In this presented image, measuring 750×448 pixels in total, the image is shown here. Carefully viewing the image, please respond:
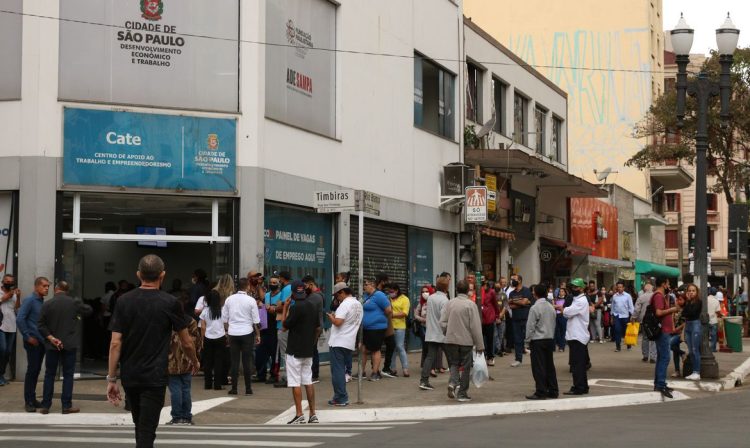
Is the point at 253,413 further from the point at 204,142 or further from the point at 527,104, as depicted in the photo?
the point at 527,104

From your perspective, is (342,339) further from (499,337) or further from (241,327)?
(499,337)

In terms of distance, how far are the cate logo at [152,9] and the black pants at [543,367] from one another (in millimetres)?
8577

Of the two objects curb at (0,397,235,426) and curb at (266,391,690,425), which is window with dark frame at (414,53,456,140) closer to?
curb at (266,391,690,425)

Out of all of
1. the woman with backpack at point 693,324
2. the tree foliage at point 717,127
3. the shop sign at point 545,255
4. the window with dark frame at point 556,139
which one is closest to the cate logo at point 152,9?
the woman with backpack at point 693,324

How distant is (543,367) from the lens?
1598 centimetres

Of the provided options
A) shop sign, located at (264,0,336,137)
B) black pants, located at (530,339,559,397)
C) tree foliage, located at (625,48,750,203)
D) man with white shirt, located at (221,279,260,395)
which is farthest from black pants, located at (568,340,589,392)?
tree foliage, located at (625,48,750,203)

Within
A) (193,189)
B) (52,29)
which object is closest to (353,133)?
(193,189)

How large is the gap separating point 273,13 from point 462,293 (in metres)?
7.12

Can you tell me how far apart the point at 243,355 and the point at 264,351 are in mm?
1824

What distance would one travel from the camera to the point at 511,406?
15.3 metres

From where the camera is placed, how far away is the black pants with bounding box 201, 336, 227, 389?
16875mm

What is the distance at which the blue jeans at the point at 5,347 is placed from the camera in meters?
17.0

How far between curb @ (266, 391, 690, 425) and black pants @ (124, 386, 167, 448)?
5.98m

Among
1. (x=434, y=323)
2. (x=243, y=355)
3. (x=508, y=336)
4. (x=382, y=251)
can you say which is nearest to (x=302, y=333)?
(x=243, y=355)
